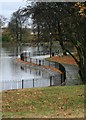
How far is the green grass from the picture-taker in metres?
6.24

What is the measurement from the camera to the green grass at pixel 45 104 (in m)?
6.24

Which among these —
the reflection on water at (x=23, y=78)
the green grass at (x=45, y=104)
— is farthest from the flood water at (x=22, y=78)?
the green grass at (x=45, y=104)

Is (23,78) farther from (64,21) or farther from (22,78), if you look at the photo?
(64,21)

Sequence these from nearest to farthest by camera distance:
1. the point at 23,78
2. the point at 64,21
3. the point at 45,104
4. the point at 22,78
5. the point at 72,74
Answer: the point at 45,104 → the point at 64,21 → the point at 22,78 → the point at 23,78 → the point at 72,74

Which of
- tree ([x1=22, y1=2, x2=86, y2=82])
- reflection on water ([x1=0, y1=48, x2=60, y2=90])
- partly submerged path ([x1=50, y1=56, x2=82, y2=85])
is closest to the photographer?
tree ([x1=22, y1=2, x2=86, y2=82])

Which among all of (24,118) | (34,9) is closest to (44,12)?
(34,9)

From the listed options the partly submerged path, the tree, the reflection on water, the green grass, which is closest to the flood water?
the reflection on water

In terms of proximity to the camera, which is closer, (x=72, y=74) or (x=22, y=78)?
(x=22, y=78)

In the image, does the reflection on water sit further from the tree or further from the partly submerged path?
the tree

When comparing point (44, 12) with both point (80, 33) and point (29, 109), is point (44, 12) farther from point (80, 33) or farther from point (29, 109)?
point (29, 109)

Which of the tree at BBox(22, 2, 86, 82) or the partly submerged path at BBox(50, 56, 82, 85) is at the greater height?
the tree at BBox(22, 2, 86, 82)

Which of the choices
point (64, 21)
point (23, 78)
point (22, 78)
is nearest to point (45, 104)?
point (64, 21)

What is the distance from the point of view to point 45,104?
7.32m

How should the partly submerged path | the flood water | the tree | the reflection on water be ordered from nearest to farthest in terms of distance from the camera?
the tree
the flood water
the reflection on water
the partly submerged path
